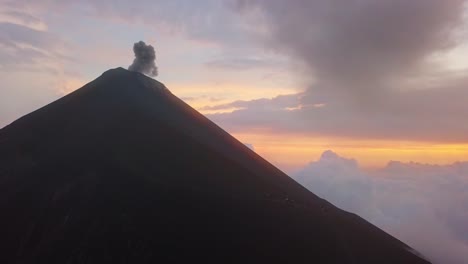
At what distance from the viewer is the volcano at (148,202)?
70562mm

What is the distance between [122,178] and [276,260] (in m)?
30.7

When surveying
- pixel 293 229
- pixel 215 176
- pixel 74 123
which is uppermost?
pixel 74 123

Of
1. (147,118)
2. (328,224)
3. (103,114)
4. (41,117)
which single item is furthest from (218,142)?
(41,117)

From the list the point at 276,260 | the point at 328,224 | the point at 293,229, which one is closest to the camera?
the point at 276,260

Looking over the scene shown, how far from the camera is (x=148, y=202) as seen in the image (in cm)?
7694

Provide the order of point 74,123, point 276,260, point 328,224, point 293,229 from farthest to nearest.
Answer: point 74,123
point 328,224
point 293,229
point 276,260

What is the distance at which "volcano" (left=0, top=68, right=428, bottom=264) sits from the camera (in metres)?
70.6

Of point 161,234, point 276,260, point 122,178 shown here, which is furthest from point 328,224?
point 122,178

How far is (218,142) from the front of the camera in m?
109

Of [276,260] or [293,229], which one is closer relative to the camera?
[276,260]

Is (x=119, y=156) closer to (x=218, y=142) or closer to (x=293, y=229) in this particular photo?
(x=218, y=142)

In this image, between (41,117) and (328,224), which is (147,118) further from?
(328,224)

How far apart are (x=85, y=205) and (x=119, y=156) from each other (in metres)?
15.5

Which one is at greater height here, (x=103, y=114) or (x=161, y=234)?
(x=103, y=114)
